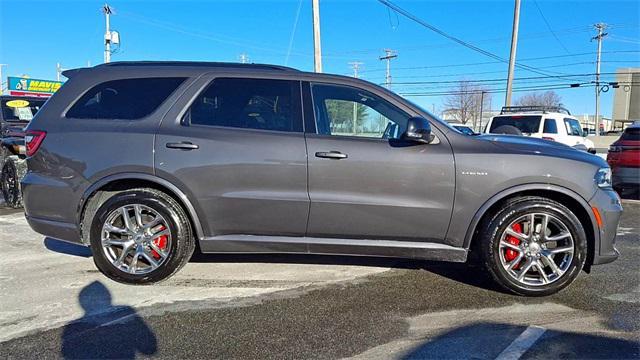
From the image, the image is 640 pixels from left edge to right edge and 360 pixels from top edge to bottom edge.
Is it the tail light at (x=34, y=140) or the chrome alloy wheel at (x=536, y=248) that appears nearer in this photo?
the chrome alloy wheel at (x=536, y=248)

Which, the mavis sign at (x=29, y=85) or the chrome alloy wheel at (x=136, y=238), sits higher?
the mavis sign at (x=29, y=85)

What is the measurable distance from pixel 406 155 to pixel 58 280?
10.9 ft

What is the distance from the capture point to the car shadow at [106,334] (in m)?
2.84

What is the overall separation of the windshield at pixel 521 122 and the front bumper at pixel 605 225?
8.91m

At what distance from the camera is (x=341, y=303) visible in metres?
3.62

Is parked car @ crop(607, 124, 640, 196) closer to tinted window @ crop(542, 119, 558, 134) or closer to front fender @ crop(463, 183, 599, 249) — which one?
tinted window @ crop(542, 119, 558, 134)

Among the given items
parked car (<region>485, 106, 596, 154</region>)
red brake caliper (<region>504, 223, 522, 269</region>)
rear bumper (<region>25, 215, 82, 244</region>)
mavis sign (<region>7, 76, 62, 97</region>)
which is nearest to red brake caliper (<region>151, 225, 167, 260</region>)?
rear bumper (<region>25, 215, 82, 244</region>)

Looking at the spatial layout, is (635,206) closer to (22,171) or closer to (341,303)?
(341,303)

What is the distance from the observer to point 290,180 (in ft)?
12.5

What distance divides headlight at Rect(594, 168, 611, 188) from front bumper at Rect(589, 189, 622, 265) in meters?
0.06

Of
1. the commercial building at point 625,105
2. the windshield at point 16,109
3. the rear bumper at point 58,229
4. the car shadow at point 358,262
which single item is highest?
the commercial building at point 625,105

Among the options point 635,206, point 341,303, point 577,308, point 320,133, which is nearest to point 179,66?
point 320,133

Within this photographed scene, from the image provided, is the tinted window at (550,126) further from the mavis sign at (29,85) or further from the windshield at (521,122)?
the mavis sign at (29,85)

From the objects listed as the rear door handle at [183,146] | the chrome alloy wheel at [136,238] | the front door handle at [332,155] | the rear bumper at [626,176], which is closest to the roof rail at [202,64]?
the rear door handle at [183,146]
